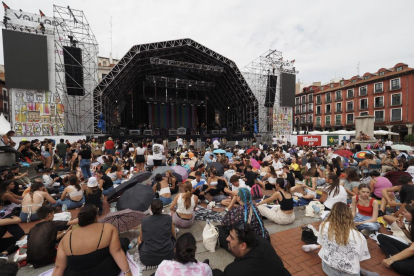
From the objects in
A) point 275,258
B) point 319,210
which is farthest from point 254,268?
point 319,210

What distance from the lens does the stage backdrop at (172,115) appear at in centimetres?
2860

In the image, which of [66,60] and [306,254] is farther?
[66,60]

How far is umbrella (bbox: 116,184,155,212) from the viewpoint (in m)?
4.53

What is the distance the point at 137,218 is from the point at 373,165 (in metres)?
8.39

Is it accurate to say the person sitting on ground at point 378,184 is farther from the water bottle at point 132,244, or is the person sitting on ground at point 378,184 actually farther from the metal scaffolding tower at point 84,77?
the metal scaffolding tower at point 84,77

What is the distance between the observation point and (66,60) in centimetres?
1677

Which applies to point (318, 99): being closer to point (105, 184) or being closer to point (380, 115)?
point (380, 115)

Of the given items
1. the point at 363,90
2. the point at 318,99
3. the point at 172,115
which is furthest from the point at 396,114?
the point at 172,115

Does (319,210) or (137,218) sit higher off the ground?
(137,218)

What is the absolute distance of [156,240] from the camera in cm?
297

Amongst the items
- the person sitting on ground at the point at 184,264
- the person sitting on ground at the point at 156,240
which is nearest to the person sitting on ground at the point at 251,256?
the person sitting on ground at the point at 184,264

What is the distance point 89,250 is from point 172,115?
2795 cm

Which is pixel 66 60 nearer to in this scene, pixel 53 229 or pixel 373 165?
pixel 53 229

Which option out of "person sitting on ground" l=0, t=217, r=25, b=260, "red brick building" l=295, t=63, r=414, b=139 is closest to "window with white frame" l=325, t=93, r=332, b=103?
"red brick building" l=295, t=63, r=414, b=139
